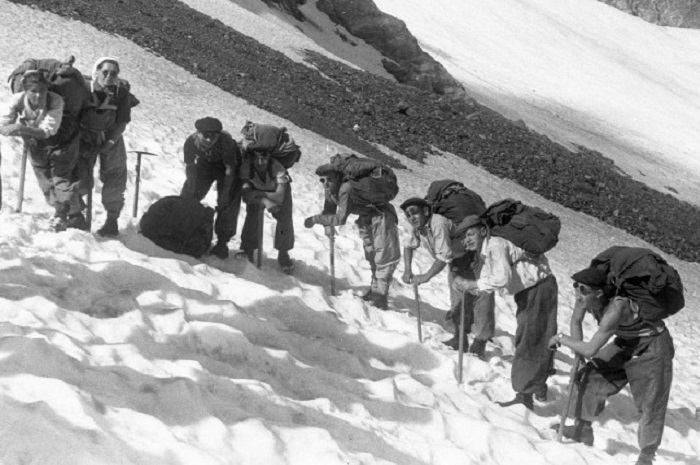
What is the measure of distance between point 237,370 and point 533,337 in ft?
8.08

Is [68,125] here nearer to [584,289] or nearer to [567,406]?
[584,289]

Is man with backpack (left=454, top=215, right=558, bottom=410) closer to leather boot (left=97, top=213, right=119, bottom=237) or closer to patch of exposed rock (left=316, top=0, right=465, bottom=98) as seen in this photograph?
leather boot (left=97, top=213, right=119, bottom=237)

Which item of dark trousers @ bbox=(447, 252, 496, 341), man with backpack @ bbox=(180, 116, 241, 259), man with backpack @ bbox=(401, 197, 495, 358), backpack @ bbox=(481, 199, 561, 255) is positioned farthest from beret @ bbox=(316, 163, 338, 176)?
backpack @ bbox=(481, 199, 561, 255)

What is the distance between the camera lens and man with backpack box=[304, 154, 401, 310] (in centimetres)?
845

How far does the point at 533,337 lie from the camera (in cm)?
723

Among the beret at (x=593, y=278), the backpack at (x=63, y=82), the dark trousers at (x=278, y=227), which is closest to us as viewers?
the beret at (x=593, y=278)

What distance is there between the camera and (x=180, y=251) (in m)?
8.48

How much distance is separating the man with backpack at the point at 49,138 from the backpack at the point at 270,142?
1540 mm

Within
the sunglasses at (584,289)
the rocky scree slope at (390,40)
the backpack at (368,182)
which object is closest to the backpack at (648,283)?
the sunglasses at (584,289)

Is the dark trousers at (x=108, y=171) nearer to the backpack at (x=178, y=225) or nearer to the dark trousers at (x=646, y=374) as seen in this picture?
the backpack at (x=178, y=225)

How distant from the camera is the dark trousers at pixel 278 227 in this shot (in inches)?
349

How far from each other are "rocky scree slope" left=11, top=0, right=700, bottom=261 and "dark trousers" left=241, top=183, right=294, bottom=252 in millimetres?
9588

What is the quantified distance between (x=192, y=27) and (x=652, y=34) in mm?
67809

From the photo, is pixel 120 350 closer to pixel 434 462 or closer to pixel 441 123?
pixel 434 462
